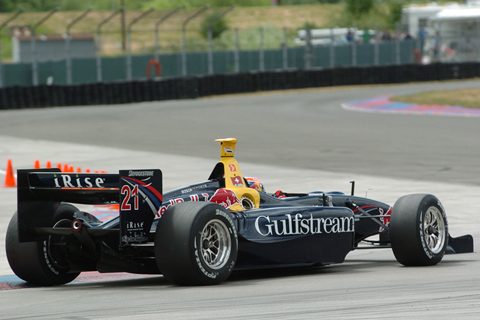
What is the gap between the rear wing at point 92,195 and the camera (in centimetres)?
684

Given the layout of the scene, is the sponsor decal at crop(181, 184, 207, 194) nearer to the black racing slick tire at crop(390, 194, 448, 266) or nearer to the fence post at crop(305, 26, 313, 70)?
the black racing slick tire at crop(390, 194, 448, 266)

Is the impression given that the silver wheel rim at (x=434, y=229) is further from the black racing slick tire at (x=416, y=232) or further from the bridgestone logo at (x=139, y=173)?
the bridgestone logo at (x=139, y=173)

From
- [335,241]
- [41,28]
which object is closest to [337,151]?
[335,241]

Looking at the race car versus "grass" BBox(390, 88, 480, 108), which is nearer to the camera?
the race car

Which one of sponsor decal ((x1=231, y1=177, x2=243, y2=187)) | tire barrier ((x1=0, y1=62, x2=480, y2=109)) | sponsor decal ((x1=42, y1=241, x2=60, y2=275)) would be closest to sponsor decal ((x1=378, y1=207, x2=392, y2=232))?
sponsor decal ((x1=231, y1=177, x2=243, y2=187))

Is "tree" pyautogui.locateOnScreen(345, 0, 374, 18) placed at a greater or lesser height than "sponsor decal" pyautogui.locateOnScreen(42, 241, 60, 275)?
greater

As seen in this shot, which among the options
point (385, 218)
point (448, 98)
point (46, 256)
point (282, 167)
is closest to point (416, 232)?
point (385, 218)

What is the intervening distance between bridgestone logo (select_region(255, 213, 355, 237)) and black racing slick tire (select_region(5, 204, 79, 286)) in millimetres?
1513

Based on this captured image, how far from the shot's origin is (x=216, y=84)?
38906mm

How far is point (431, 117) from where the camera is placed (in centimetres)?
2759

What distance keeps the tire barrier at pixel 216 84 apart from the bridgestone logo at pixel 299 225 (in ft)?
83.9

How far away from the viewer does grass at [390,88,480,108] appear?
31781mm

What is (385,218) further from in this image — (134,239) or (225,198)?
(134,239)

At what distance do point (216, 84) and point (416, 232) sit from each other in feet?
103
